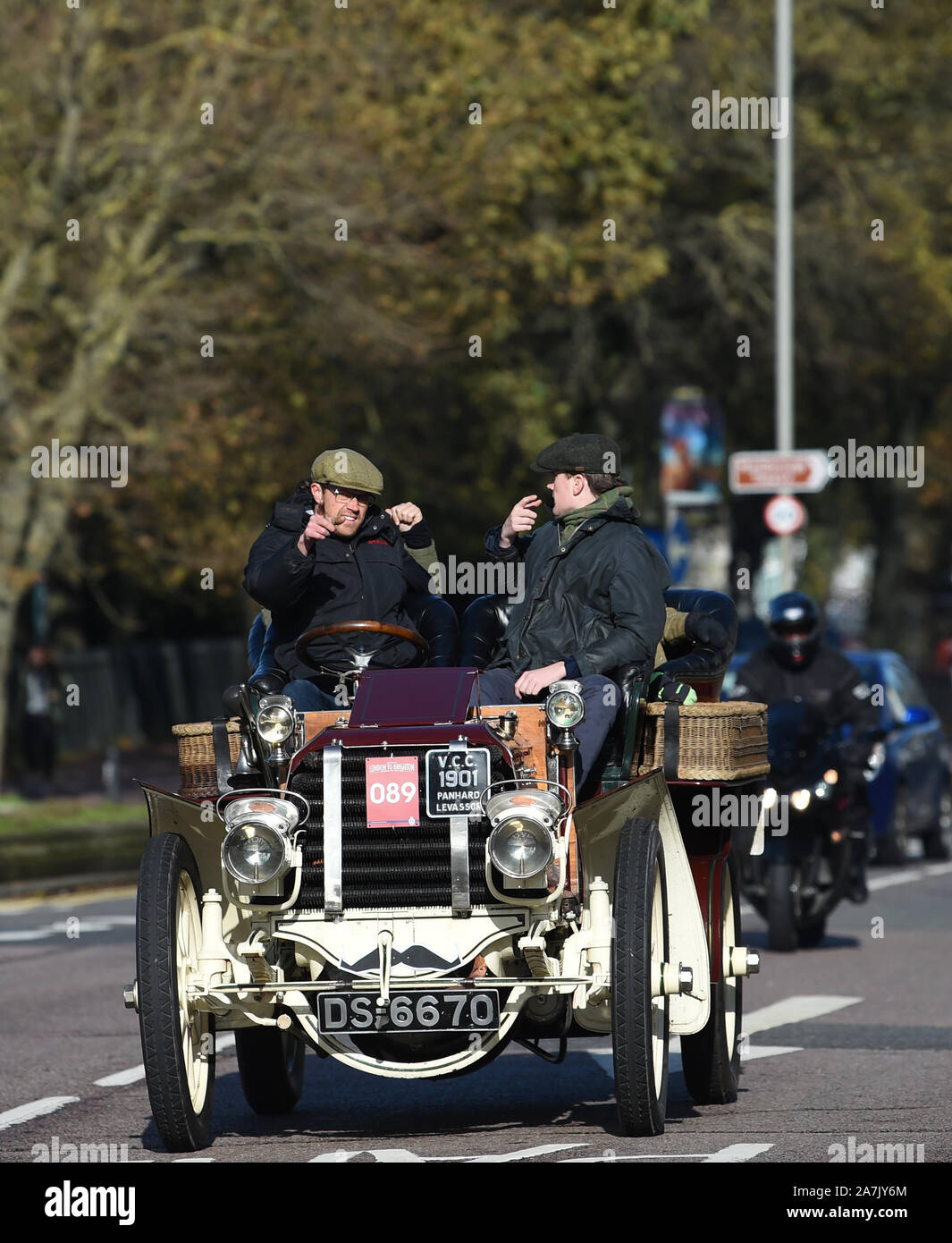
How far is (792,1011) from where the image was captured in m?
11.6

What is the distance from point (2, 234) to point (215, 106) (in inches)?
100

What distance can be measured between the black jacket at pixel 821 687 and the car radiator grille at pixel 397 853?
302 inches

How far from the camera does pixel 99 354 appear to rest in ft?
85.8

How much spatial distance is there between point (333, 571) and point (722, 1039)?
2050 millimetres

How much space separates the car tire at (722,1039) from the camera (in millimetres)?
8500

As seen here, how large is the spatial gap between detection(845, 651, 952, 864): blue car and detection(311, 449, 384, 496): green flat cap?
10565mm

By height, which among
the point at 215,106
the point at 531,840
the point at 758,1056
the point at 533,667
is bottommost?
the point at 758,1056

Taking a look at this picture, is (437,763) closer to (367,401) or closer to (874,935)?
(874,935)

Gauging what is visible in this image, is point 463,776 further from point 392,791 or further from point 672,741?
point 672,741

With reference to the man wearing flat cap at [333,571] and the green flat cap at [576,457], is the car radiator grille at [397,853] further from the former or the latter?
the green flat cap at [576,457]

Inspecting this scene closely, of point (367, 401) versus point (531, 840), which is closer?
point (531, 840)

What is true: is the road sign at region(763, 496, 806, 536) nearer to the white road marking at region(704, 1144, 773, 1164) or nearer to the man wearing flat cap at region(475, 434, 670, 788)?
the man wearing flat cap at region(475, 434, 670, 788)
